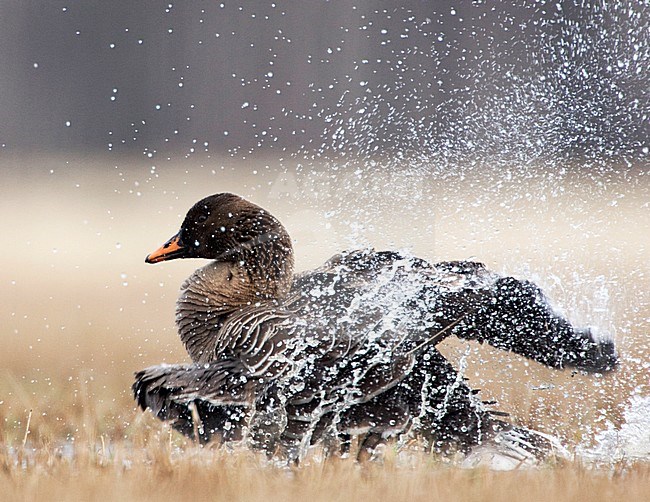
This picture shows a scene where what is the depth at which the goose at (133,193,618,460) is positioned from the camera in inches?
133

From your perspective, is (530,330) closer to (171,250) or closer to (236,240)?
(236,240)

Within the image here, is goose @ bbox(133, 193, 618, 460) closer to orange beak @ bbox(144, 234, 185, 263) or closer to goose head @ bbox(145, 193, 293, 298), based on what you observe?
goose head @ bbox(145, 193, 293, 298)

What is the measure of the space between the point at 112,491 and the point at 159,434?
0.80 m

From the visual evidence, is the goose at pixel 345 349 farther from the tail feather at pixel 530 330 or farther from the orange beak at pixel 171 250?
the orange beak at pixel 171 250

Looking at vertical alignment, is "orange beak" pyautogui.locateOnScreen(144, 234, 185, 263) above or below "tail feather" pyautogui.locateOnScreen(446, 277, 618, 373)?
above

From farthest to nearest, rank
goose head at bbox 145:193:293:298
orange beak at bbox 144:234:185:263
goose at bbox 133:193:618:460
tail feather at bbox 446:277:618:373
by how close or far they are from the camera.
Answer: orange beak at bbox 144:234:185:263, goose head at bbox 145:193:293:298, tail feather at bbox 446:277:618:373, goose at bbox 133:193:618:460

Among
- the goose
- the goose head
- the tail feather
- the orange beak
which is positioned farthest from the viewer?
the orange beak

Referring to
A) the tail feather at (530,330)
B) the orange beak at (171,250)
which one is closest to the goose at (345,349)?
the tail feather at (530,330)

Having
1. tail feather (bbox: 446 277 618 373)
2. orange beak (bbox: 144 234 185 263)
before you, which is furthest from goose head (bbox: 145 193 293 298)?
tail feather (bbox: 446 277 618 373)

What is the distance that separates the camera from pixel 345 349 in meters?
3.36

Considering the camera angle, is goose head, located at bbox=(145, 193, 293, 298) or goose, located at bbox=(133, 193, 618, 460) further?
goose head, located at bbox=(145, 193, 293, 298)

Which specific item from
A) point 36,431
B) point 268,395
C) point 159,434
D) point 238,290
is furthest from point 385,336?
point 36,431

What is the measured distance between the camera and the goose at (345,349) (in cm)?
337

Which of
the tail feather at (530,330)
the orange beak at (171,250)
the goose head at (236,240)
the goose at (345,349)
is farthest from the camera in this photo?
the orange beak at (171,250)
